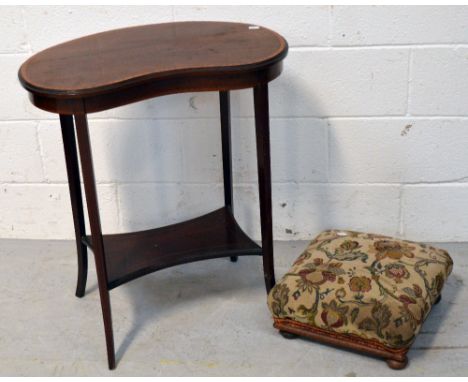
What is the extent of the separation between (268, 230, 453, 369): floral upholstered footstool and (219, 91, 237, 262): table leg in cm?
36

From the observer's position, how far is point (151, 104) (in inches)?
90.4

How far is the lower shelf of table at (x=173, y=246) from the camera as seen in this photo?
1.96m

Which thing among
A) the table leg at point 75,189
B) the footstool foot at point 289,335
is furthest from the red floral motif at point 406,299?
the table leg at point 75,189

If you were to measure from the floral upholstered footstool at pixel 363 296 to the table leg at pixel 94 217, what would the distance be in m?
0.42

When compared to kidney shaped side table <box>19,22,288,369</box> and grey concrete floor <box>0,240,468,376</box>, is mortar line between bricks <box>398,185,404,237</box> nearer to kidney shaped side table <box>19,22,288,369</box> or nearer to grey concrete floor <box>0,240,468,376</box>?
grey concrete floor <box>0,240,468,376</box>

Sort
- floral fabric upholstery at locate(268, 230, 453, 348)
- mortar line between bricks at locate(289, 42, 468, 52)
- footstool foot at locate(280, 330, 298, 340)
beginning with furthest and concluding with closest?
mortar line between bricks at locate(289, 42, 468, 52) < footstool foot at locate(280, 330, 298, 340) < floral fabric upholstery at locate(268, 230, 453, 348)

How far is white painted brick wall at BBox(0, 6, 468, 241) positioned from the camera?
217 cm

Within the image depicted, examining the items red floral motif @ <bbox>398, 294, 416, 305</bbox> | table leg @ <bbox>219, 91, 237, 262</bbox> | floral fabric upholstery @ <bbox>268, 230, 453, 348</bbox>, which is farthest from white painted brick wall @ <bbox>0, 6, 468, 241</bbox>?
red floral motif @ <bbox>398, 294, 416, 305</bbox>

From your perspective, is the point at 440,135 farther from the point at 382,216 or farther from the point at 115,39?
the point at 115,39

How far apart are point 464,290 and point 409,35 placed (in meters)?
0.76

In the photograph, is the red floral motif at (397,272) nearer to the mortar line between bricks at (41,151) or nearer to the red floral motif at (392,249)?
the red floral motif at (392,249)

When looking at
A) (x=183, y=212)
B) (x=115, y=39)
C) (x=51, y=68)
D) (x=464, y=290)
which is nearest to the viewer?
(x=51, y=68)

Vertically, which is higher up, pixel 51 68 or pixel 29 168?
pixel 51 68

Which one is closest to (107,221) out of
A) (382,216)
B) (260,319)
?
(260,319)
